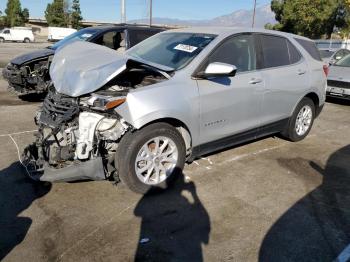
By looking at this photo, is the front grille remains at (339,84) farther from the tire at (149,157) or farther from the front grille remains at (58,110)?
the front grille remains at (58,110)

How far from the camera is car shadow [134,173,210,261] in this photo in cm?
320

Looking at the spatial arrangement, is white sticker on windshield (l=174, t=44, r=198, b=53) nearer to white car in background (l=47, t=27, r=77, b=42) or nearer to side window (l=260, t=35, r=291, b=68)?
side window (l=260, t=35, r=291, b=68)

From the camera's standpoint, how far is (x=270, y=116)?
5.48 meters

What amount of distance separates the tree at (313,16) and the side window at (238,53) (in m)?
32.8

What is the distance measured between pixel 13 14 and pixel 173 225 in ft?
241

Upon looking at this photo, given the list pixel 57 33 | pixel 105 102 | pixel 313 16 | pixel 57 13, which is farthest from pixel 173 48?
pixel 57 13

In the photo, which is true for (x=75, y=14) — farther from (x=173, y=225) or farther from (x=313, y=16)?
(x=173, y=225)

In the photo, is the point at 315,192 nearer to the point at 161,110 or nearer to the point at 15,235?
the point at 161,110

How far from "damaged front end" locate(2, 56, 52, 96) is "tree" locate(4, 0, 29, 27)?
66.4m

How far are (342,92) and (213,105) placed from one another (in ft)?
21.9

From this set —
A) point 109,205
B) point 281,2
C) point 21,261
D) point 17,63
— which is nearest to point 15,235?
point 21,261

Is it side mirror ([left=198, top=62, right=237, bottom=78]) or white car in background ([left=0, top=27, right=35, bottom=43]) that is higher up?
side mirror ([left=198, top=62, right=237, bottom=78])

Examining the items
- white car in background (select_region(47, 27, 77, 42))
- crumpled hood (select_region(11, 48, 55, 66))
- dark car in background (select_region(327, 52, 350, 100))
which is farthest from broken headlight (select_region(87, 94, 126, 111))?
white car in background (select_region(47, 27, 77, 42))

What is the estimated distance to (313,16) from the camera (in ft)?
117
